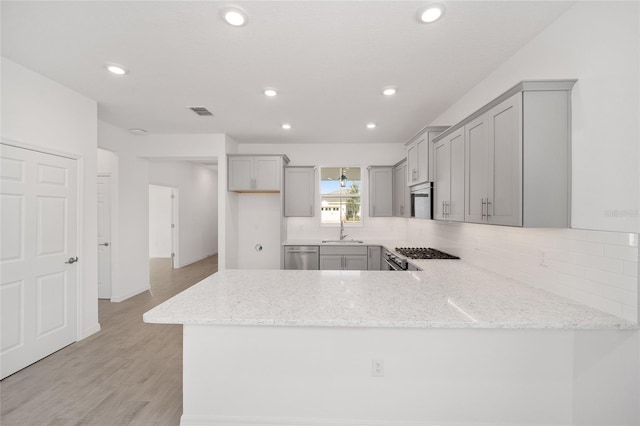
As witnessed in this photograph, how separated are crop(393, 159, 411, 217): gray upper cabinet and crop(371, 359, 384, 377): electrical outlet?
2.58 m

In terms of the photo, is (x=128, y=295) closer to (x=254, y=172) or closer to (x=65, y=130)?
(x=65, y=130)

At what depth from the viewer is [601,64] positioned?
152 cm

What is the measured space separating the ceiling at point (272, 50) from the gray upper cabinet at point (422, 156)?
42 cm

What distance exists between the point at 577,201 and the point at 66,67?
4.27m

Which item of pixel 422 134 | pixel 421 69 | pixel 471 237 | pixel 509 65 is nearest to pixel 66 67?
pixel 421 69

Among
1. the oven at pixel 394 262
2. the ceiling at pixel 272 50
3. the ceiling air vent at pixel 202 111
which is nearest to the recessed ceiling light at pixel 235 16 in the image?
the ceiling at pixel 272 50

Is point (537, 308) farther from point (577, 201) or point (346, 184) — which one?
point (346, 184)

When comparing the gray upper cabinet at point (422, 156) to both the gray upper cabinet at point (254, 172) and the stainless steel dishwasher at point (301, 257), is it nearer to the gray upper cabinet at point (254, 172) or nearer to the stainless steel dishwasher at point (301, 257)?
the stainless steel dishwasher at point (301, 257)

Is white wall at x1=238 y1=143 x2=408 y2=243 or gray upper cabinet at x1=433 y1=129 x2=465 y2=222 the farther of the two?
white wall at x1=238 y1=143 x2=408 y2=243

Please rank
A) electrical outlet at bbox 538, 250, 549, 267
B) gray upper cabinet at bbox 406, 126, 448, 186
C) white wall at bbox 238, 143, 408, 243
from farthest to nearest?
white wall at bbox 238, 143, 408, 243 → gray upper cabinet at bbox 406, 126, 448, 186 → electrical outlet at bbox 538, 250, 549, 267

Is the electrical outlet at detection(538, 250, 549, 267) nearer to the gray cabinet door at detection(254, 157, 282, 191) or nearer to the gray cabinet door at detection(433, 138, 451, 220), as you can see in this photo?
the gray cabinet door at detection(433, 138, 451, 220)

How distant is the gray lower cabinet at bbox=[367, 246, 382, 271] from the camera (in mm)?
4525

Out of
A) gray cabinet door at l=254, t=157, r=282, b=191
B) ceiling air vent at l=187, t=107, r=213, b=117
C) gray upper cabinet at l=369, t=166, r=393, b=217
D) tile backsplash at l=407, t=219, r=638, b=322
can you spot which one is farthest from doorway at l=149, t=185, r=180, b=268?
tile backsplash at l=407, t=219, r=638, b=322

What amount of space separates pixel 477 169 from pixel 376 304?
140cm
